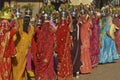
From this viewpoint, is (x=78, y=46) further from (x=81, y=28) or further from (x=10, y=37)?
(x=10, y=37)

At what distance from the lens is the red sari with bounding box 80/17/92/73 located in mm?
10852

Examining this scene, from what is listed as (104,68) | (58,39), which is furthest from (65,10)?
(104,68)

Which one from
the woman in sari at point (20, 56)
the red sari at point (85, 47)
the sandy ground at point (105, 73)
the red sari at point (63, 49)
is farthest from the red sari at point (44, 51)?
the red sari at point (85, 47)

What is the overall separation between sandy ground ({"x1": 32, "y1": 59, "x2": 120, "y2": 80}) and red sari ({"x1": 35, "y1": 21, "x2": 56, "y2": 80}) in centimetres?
189

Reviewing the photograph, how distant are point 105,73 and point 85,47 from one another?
3.37 ft

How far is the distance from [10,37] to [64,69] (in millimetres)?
2110

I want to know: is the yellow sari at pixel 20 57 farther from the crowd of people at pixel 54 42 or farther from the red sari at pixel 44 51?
the red sari at pixel 44 51

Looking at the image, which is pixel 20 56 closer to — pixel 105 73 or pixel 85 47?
pixel 85 47

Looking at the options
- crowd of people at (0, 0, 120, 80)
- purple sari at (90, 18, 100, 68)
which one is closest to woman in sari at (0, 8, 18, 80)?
crowd of people at (0, 0, 120, 80)

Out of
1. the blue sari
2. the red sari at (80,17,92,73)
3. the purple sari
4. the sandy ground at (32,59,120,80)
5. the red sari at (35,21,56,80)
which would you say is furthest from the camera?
the blue sari

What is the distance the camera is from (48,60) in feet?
28.4

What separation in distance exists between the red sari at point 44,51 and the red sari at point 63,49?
45 centimetres

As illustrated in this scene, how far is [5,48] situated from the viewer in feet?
25.2

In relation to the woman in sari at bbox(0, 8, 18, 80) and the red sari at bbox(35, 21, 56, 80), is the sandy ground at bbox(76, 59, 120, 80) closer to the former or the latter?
the red sari at bbox(35, 21, 56, 80)
